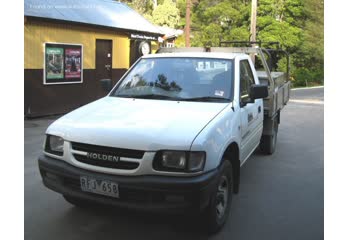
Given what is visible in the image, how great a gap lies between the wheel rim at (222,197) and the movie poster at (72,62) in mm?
9480

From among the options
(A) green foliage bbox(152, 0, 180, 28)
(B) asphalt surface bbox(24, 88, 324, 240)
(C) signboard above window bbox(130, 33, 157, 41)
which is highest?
(A) green foliage bbox(152, 0, 180, 28)

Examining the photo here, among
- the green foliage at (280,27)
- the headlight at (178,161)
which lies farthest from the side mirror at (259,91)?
the green foliage at (280,27)

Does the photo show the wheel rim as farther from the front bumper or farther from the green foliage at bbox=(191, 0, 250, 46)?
the green foliage at bbox=(191, 0, 250, 46)

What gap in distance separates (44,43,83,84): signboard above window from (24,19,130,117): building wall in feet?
0.50

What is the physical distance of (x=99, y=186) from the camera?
3.52m

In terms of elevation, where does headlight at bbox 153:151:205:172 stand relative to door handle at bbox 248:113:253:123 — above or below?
below

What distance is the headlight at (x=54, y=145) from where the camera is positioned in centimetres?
386

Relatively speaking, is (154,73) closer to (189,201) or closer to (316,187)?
(189,201)

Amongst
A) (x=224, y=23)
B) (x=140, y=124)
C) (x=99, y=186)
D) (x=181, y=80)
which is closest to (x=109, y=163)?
(x=99, y=186)

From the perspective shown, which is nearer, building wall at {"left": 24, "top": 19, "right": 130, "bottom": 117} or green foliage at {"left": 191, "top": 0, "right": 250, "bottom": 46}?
building wall at {"left": 24, "top": 19, "right": 130, "bottom": 117}

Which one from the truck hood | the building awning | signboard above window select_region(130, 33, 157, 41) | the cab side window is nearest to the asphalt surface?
the truck hood

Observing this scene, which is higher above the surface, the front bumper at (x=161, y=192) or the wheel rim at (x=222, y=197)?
the front bumper at (x=161, y=192)

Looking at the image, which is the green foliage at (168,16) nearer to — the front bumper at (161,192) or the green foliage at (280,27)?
the green foliage at (280,27)

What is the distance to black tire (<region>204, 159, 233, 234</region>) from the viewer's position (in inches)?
148
